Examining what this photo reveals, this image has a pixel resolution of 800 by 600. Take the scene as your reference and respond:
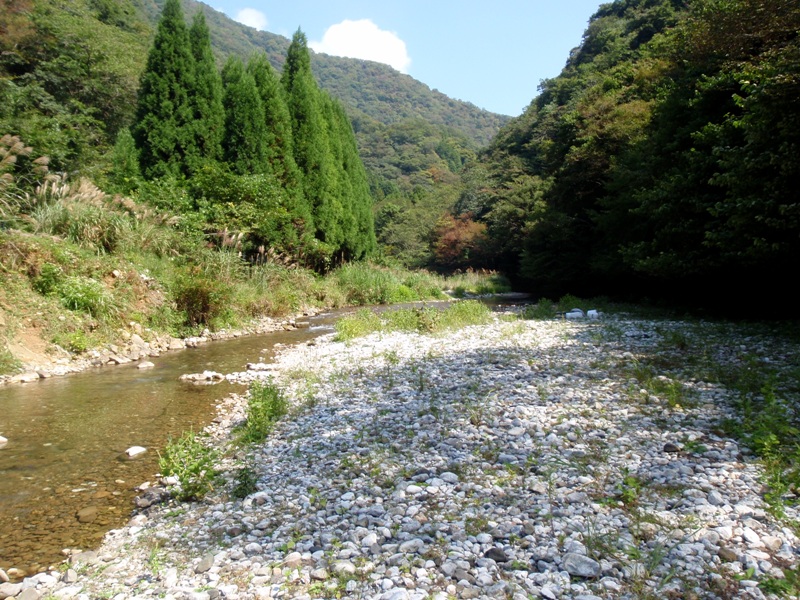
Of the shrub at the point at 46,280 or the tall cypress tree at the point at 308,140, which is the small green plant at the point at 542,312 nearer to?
the tall cypress tree at the point at 308,140

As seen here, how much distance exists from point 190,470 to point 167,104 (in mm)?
17215

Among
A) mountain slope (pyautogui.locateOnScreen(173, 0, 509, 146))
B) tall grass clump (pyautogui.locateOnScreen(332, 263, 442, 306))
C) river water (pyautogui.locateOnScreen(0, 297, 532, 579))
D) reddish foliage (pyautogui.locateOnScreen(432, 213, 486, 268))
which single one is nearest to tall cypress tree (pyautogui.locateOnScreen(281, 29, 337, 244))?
tall grass clump (pyautogui.locateOnScreen(332, 263, 442, 306))

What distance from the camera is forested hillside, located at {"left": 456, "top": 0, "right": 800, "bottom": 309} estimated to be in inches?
337

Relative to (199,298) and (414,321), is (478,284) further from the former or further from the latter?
(199,298)

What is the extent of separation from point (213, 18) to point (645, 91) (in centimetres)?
13904

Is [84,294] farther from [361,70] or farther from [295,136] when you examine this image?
[361,70]

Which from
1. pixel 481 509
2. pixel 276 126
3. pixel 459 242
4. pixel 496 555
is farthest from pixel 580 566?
pixel 459 242

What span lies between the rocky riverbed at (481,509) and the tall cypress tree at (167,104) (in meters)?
14.1

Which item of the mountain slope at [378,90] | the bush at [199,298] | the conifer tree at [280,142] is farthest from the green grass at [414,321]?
the mountain slope at [378,90]

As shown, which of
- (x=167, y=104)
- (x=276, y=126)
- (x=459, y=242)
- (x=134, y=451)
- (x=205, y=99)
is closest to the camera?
(x=134, y=451)

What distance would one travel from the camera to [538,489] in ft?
12.6

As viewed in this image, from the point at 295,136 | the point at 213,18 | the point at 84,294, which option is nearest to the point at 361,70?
the point at 213,18

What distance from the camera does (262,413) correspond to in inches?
228

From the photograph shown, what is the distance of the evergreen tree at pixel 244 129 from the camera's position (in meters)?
19.3
